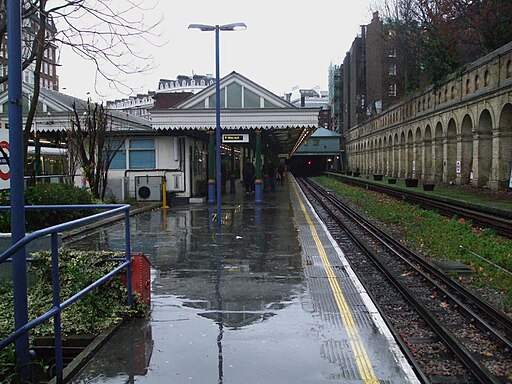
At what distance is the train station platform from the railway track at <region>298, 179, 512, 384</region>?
0.41 meters

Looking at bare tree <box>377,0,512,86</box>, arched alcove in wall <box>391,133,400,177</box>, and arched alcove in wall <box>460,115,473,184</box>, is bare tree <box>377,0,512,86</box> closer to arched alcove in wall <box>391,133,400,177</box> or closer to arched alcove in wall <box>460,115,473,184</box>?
arched alcove in wall <box>460,115,473,184</box>

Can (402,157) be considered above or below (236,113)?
below

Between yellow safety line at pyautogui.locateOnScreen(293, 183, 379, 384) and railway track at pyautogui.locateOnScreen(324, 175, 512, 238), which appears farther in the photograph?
railway track at pyautogui.locateOnScreen(324, 175, 512, 238)

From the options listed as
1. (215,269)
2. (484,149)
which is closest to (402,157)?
(484,149)

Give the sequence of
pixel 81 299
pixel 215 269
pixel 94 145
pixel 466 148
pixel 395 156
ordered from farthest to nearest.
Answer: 1. pixel 395 156
2. pixel 466 148
3. pixel 94 145
4. pixel 215 269
5. pixel 81 299

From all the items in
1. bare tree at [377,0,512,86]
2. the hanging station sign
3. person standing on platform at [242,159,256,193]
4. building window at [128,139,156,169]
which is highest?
bare tree at [377,0,512,86]

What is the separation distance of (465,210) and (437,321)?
1504 cm

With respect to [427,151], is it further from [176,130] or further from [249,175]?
[176,130]

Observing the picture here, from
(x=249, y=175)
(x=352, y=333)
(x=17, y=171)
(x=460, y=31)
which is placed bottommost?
(x=352, y=333)

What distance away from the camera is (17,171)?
4574mm

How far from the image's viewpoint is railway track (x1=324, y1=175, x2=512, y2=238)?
16625 mm

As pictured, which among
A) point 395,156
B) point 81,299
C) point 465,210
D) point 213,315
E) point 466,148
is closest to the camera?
point 81,299

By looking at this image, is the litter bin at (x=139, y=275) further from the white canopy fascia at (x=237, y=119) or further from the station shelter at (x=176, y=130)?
the white canopy fascia at (x=237, y=119)

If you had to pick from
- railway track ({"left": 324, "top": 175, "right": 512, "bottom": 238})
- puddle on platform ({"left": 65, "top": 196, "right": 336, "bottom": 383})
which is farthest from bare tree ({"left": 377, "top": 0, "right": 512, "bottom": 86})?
puddle on platform ({"left": 65, "top": 196, "right": 336, "bottom": 383})
